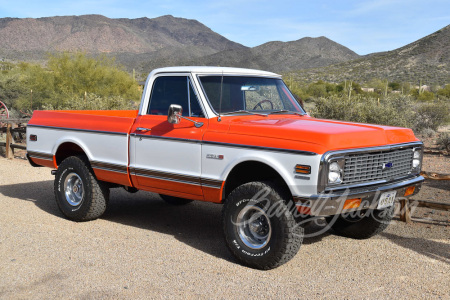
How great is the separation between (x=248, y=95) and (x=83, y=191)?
8.67 ft

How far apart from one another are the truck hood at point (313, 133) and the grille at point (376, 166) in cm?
11

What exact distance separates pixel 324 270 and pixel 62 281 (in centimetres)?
255

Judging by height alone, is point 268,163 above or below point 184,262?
above

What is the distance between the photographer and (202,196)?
18.4ft

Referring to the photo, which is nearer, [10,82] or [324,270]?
[324,270]

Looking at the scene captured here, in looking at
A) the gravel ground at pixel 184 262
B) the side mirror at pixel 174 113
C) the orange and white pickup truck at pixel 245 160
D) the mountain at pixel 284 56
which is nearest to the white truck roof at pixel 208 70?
the orange and white pickup truck at pixel 245 160

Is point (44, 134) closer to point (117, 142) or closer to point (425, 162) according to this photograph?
point (117, 142)

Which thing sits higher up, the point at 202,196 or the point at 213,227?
the point at 202,196

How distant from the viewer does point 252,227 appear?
207 inches

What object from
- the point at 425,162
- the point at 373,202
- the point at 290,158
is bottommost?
the point at 425,162

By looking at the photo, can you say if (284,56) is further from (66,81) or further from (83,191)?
A: (83,191)

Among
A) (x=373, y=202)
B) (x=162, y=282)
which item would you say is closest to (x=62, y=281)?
(x=162, y=282)

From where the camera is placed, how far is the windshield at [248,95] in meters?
5.75

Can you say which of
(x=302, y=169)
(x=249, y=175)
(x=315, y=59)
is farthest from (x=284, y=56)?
(x=302, y=169)
